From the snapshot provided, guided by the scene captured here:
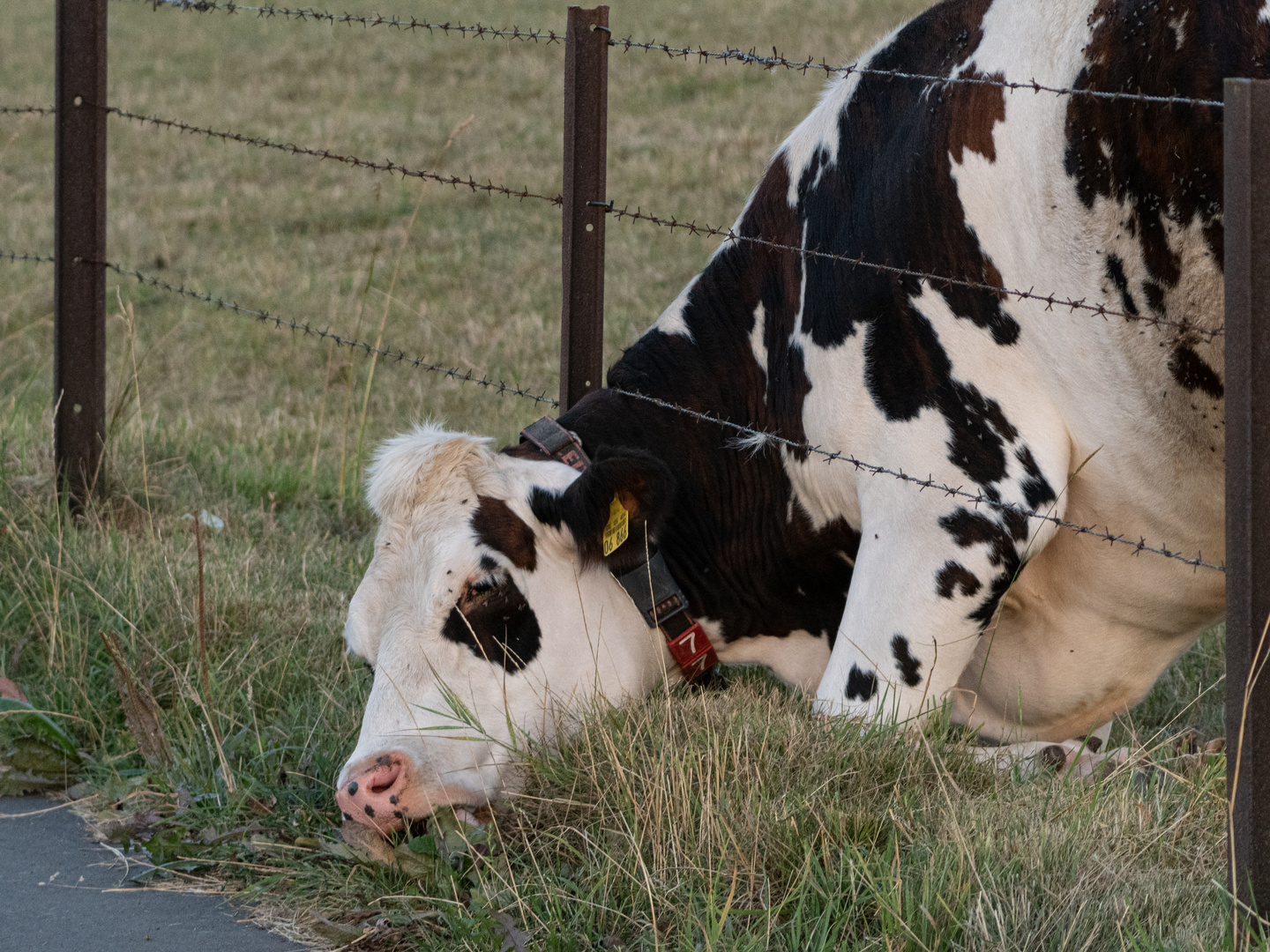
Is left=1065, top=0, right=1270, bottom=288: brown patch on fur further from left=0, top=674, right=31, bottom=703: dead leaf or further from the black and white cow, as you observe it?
left=0, top=674, right=31, bottom=703: dead leaf

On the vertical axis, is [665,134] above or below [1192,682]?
above

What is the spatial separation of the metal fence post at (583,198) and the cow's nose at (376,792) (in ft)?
4.67

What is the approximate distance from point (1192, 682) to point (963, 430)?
157cm

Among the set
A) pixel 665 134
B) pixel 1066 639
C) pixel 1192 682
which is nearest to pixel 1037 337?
pixel 1066 639

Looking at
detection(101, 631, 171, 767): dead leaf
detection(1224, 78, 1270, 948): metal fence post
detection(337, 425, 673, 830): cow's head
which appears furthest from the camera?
detection(101, 631, 171, 767): dead leaf

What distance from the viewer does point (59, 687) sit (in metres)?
4.32

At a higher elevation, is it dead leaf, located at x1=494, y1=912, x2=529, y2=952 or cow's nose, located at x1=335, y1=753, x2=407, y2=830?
cow's nose, located at x1=335, y1=753, x2=407, y2=830

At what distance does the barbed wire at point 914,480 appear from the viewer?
3217mm

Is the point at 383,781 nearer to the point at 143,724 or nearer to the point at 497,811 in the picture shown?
the point at 497,811

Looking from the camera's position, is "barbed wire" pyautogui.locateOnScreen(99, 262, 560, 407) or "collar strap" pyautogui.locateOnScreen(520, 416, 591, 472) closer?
"collar strap" pyautogui.locateOnScreen(520, 416, 591, 472)

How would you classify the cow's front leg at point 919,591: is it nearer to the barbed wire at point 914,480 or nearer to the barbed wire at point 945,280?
the barbed wire at point 914,480

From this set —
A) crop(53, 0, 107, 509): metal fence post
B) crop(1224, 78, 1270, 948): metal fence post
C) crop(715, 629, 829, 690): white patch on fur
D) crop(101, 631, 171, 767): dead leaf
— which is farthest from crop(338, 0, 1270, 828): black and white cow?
crop(53, 0, 107, 509): metal fence post

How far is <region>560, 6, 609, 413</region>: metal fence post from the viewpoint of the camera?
4.11 meters

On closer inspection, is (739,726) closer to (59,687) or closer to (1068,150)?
(1068,150)
